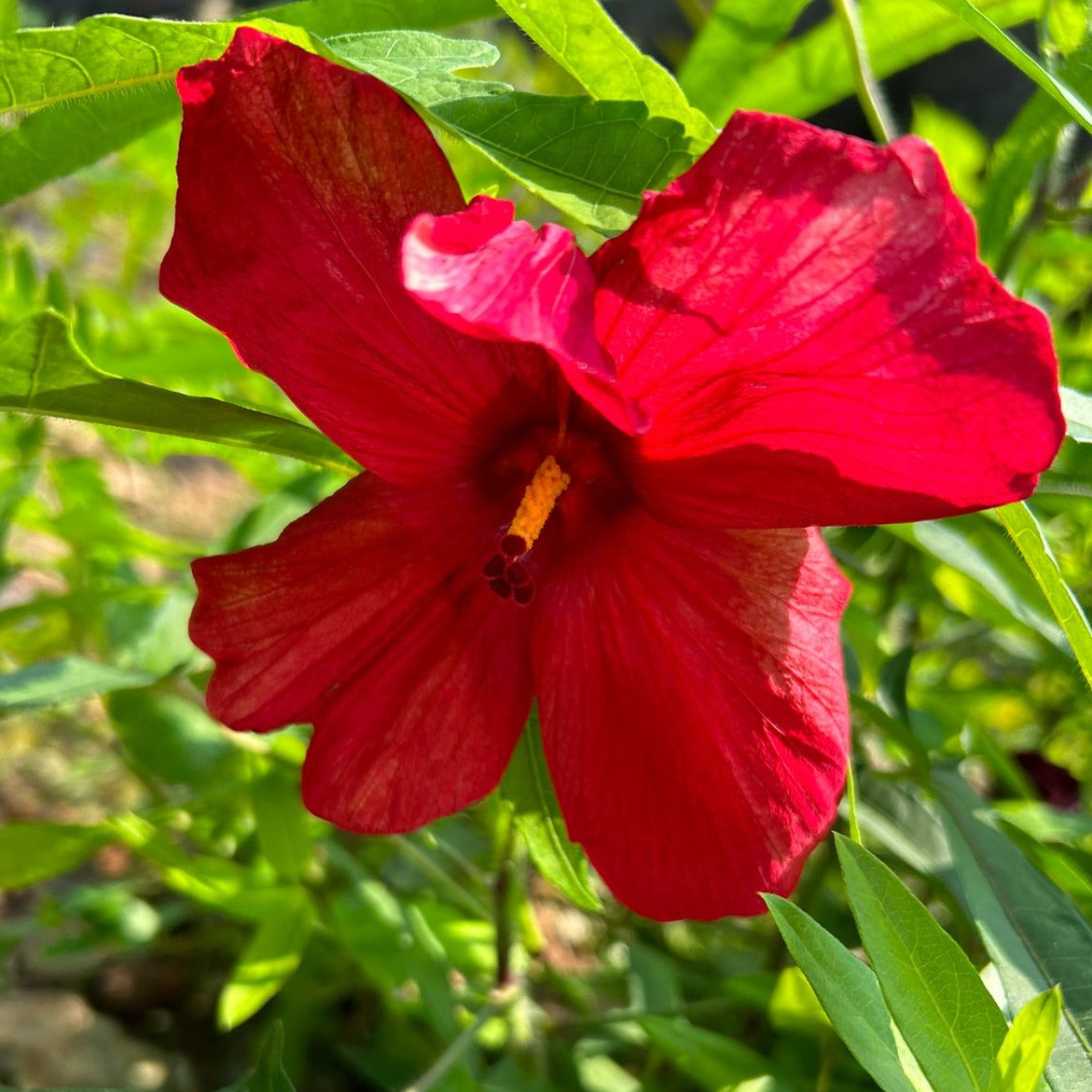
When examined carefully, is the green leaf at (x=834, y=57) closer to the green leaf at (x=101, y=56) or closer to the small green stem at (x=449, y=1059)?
the green leaf at (x=101, y=56)

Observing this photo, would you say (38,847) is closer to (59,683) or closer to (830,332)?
(59,683)

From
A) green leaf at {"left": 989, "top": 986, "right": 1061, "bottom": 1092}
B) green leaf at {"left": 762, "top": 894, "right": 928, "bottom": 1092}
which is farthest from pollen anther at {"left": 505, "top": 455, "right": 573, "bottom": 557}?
green leaf at {"left": 989, "top": 986, "right": 1061, "bottom": 1092}

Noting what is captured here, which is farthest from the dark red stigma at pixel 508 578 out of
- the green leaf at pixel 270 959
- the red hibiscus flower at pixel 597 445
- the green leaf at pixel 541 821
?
the green leaf at pixel 270 959

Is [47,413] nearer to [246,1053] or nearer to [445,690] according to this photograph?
[445,690]

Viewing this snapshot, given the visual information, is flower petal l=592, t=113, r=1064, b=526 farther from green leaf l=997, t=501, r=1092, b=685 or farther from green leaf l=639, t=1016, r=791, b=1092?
green leaf l=639, t=1016, r=791, b=1092

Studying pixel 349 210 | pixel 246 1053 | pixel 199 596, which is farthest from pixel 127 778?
pixel 349 210

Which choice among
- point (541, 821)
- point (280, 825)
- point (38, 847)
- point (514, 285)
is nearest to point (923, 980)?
point (541, 821)
